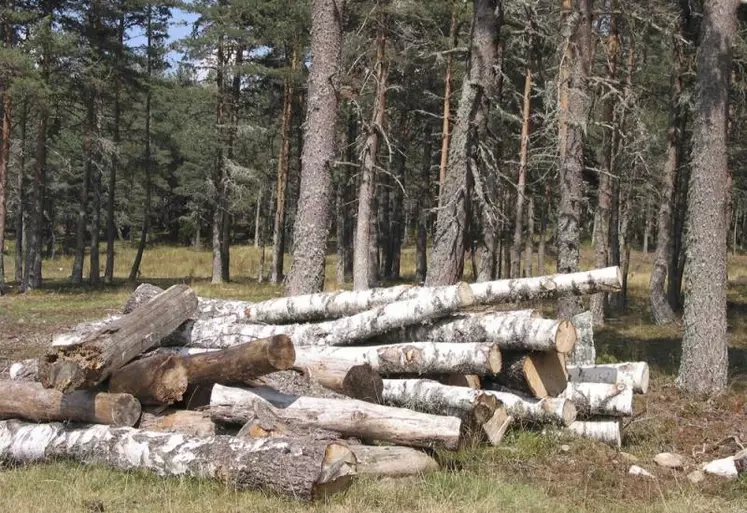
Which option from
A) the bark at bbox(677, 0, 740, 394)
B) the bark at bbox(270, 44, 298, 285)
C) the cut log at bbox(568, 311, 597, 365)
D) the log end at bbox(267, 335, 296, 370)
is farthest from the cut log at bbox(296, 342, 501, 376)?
the bark at bbox(270, 44, 298, 285)

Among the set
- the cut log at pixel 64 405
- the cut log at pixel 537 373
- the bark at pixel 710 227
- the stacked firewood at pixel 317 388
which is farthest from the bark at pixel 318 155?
the bark at pixel 710 227

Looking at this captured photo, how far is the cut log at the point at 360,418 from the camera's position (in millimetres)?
6422

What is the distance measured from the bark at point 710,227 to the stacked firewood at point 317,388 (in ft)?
8.37

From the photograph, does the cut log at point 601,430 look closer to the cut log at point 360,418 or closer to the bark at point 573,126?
the cut log at point 360,418

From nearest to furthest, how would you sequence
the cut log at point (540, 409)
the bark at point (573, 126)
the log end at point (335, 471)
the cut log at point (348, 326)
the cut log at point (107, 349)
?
the log end at point (335, 471), the cut log at point (107, 349), the cut log at point (540, 409), the cut log at point (348, 326), the bark at point (573, 126)

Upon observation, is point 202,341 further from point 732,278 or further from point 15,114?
point 732,278

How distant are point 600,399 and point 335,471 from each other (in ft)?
11.9

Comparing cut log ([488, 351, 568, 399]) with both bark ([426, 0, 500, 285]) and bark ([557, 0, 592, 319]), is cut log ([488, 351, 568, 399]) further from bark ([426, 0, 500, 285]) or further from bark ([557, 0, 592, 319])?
bark ([557, 0, 592, 319])

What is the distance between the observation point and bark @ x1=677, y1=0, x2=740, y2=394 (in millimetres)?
10500

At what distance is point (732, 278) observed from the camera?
4131 cm

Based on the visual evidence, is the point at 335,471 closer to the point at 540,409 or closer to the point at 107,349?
the point at 107,349

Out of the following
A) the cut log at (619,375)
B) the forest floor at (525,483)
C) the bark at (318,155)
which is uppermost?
the bark at (318,155)

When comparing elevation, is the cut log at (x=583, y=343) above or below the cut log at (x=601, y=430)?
above

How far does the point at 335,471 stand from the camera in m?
5.53
